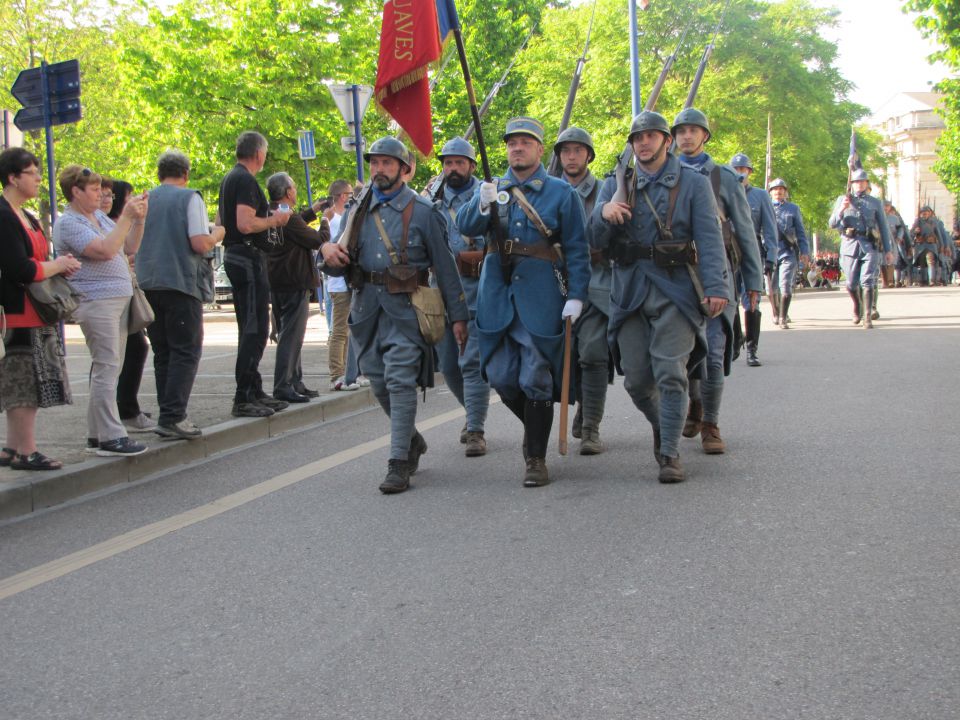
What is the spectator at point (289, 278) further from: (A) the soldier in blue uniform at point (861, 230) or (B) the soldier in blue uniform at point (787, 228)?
(A) the soldier in blue uniform at point (861, 230)

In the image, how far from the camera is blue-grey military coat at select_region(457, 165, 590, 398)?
6.45 metres

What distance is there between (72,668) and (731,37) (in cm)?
4322

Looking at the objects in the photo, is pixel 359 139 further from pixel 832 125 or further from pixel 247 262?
pixel 832 125

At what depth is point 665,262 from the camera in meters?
6.47

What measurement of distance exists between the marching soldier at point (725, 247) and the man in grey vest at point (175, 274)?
313 cm

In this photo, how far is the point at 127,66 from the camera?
33844mm

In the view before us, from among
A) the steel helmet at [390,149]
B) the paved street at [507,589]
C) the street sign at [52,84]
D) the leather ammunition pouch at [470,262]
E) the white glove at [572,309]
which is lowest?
the paved street at [507,589]

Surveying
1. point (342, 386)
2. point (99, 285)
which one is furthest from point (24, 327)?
point (342, 386)

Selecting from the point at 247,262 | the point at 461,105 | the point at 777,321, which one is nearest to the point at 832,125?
the point at 461,105

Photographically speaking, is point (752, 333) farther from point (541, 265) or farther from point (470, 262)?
point (541, 265)

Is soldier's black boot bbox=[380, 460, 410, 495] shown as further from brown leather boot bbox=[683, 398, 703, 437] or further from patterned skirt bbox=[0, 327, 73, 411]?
brown leather boot bbox=[683, 398, 703, 437]

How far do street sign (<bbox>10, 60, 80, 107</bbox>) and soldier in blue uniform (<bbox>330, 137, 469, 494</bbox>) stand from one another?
506 centimetres

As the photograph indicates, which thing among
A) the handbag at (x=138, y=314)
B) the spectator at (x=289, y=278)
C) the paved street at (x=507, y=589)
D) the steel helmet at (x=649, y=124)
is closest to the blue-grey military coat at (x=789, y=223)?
the spectator at (x=289, y=278)

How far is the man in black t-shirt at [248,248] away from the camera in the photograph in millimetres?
8570
